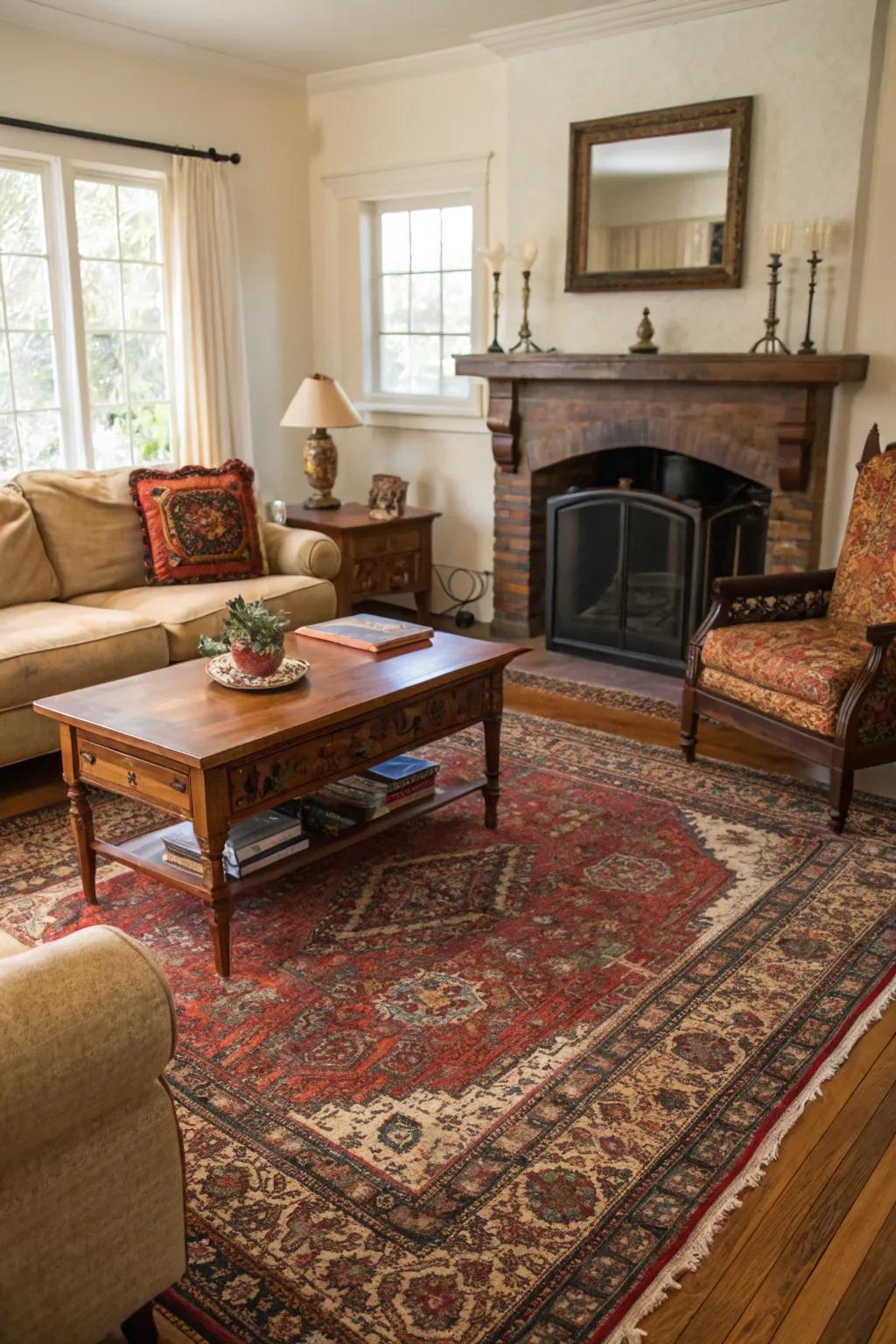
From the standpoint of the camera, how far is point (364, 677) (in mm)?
2969

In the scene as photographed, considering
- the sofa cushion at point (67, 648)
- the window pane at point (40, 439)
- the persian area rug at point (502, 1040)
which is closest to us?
the persian area rug at point (502, 1040)

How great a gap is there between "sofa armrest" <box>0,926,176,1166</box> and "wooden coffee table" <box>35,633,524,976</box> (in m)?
0.99

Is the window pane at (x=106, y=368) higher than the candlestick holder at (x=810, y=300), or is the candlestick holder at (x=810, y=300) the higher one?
the candlestick holder at (x=810, y=300)

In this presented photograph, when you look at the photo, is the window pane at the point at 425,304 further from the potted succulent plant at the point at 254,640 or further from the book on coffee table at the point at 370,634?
the potted succulent plant at the point at 254,640

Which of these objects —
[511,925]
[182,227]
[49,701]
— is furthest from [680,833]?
[182,227]

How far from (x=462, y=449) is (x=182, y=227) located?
1657mm

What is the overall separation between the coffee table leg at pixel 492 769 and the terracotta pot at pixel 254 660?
2.28ft

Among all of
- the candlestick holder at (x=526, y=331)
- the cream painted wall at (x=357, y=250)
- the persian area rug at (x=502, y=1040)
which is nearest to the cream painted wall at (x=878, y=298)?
the candlestick holder at (x=526, y=331)

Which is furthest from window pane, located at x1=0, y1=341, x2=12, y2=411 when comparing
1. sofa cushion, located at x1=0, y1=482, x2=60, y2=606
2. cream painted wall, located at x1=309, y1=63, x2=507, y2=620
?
cream painted wall, located at x1=309, y1=63, x2=507, y2=620

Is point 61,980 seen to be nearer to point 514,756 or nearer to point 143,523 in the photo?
point 514,756

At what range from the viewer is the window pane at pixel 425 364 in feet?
18.8

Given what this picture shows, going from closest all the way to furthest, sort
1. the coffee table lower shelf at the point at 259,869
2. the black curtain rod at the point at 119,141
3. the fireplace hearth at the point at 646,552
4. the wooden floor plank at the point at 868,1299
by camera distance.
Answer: the wooden floor plank at the point at 868,1299
the coffee table lower shelf at the point at 259,869
the black curtain rod at the point at 119,141
the fireplace hearth at the point at 646,552

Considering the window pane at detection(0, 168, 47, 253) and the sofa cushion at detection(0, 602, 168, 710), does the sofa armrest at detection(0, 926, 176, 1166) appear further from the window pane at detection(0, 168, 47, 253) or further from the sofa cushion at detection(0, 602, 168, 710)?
the window pane at detection(0, 168, 47, 253)

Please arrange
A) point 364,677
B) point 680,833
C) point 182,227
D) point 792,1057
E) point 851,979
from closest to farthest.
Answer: point 792,1057
point 851,979
point 364,677
point 680,833
point 182,227
